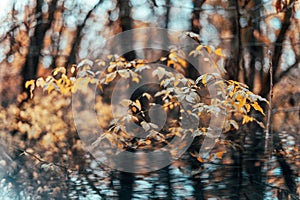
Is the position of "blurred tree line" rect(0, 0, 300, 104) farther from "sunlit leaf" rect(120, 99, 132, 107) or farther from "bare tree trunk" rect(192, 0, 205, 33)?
"sunlit leaf" rect(120, 99, 132, 107)

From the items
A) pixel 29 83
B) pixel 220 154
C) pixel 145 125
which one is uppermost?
pixel 29 83

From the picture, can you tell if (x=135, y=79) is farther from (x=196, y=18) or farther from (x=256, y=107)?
(x=256, y=107)

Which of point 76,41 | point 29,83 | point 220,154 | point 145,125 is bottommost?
point 220,154

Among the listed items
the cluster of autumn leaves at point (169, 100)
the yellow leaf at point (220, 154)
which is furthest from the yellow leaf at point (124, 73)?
the yellow leaf at point (220, 154)

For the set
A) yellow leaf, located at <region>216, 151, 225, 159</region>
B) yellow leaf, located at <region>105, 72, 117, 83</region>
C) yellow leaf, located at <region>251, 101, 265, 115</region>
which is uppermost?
yellow leaf, located at <region>105, 72, 117, 83</region>

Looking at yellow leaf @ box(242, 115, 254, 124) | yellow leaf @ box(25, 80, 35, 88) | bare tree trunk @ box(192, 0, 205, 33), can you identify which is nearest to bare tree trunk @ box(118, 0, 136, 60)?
bare tree trunk @ box(192, 0, 205, 33)

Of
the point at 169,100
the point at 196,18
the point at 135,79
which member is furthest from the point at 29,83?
the point at 196,18

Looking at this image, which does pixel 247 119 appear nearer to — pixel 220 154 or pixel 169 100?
pixel 220 154

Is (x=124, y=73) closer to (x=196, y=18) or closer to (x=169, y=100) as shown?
(x=169, y=100)

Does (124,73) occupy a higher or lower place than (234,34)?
lower

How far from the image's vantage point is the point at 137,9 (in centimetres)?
142

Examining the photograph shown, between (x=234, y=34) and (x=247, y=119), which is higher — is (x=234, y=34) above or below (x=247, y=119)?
above

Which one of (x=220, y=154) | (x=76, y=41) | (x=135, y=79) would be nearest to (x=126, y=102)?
(x=135, y=79)

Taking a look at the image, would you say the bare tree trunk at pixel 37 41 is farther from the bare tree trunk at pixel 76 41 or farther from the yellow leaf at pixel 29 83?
the bare tree trunk at pixel 76 41
